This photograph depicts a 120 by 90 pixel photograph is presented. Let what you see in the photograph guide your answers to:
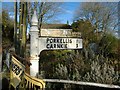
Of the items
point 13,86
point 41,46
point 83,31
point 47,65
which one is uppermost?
point 83,31

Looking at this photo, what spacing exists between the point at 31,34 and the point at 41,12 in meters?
0.32

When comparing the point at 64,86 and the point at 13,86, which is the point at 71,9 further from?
the point at 13,86

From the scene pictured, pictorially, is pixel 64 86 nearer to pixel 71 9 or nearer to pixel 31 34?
pixel 31 34

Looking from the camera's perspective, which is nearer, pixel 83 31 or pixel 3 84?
pixel 83 31

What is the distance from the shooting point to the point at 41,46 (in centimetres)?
328

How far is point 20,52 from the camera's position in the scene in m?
3.37

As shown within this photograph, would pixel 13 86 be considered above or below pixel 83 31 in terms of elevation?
below

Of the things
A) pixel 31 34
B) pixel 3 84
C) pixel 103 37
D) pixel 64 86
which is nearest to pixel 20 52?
pixel 31 34

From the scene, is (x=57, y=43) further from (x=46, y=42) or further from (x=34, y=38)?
(x=34, y=38)

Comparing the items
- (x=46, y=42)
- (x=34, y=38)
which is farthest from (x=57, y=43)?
(x=34, y=38)

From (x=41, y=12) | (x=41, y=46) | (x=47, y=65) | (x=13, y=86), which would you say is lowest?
(x=13, y=86)

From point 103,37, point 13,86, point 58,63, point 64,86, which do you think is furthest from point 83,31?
point 13,86

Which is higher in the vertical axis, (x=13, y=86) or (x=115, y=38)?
(x=115, y=38)

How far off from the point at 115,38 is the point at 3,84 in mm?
1664
